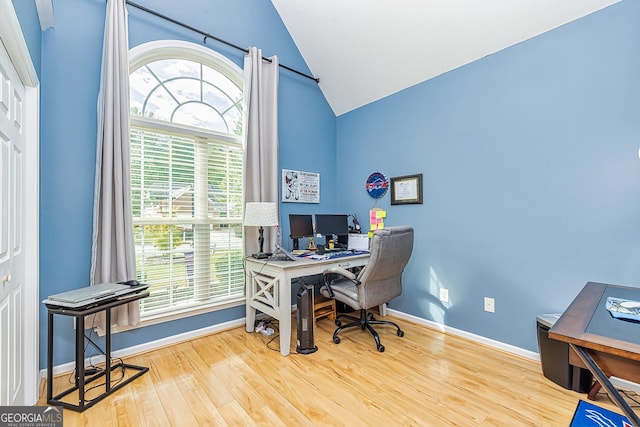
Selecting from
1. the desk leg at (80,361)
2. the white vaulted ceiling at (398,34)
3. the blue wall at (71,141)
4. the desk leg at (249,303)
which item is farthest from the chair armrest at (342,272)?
the white vaulted ceiling at (398,34)

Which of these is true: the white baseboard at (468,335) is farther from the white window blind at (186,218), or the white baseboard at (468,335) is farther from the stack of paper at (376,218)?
the white window blind at (186,218)

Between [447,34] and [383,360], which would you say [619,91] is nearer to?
[447,34]

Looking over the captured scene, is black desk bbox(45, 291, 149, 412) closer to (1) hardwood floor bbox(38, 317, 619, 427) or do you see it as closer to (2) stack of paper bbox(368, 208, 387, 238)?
(1) hardwood floor bbox(38, 317, 619, 427)

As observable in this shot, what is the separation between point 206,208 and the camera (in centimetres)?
262

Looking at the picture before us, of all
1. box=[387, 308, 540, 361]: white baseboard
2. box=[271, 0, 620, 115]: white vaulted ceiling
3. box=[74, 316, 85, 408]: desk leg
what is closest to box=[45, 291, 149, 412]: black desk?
box=[74, 316, 85, 408]: desk leg

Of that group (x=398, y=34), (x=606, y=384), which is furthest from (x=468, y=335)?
(x=398, y=34)

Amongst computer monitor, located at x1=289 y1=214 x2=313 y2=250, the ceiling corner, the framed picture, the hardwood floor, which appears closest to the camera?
the hardwood floor

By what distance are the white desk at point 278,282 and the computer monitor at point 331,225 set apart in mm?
481

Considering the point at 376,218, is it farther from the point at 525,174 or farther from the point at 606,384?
the point at 606,384

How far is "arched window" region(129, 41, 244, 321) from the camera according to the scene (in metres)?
2.32

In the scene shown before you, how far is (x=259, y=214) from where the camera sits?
248cm

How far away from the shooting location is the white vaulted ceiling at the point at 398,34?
2.07m

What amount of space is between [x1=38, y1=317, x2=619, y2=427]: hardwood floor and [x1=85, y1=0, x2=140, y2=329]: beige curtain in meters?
0.60

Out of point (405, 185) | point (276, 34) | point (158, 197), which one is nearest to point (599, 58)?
point (405, 185)
